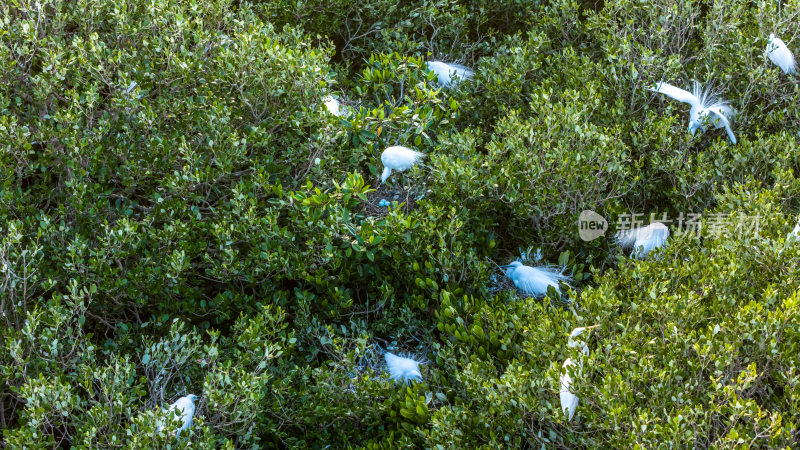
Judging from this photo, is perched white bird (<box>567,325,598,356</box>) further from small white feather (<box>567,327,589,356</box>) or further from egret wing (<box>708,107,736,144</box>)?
egret wing (<box>708,107,736,144</box>)

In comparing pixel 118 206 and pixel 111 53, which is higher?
pixel 111 53

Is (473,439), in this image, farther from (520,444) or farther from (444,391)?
(444,391)

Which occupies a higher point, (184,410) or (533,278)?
(533,278)

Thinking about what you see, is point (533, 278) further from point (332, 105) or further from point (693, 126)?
point (332, 105)

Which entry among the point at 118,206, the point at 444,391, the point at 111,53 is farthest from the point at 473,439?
the point at 111,53

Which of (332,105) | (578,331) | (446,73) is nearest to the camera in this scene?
(578,331)

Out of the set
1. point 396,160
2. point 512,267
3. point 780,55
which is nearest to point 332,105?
point 396,160

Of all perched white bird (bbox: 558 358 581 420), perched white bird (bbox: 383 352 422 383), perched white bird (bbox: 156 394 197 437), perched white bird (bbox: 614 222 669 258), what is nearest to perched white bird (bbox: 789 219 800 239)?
perched white bird (bbox: 614 222 669 258)
